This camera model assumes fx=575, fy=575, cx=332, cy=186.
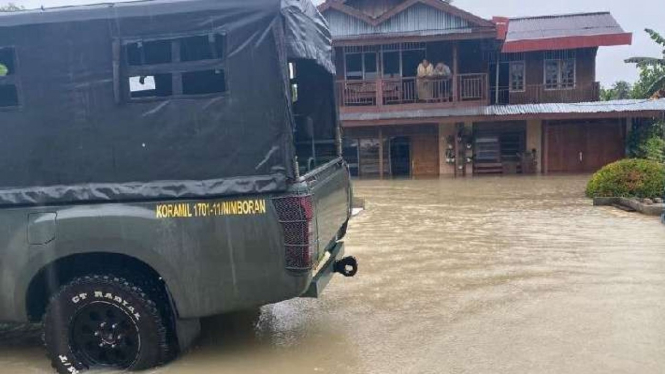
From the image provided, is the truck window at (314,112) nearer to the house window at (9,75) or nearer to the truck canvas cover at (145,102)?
the truck canvas cover at (145,102)

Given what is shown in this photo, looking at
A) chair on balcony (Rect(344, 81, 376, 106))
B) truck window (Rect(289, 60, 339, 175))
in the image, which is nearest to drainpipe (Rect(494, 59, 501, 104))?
chair on balcony (Rect(344, 81, 376, 106))

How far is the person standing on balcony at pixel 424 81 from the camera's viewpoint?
22078 mm

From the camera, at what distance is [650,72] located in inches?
1137

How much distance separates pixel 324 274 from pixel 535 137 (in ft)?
64.1

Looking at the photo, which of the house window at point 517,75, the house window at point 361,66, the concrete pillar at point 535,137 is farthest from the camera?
the house window at point 517,75

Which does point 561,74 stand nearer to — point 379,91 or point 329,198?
point 379,91

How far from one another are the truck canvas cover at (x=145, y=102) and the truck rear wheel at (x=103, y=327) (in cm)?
62

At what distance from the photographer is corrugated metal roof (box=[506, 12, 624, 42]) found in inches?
911

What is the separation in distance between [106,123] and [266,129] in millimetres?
1072

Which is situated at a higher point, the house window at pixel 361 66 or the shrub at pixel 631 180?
the house window at pixel 361 66

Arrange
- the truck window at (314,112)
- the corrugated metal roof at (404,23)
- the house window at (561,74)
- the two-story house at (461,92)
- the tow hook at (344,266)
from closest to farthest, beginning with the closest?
the tow hook at (344,266)
the truck window at (314,112)
the two-story house at (461,92)
the corrugated metal roof at (404,23)
the house window at (561,74)

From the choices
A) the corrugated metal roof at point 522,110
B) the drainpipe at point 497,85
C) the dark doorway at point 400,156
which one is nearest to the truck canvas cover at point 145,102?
A: the corrugated metal roof at point 522,110

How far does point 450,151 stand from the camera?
72.6ft

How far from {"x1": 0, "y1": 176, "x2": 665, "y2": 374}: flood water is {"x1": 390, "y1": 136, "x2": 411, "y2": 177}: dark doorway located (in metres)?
13.7
